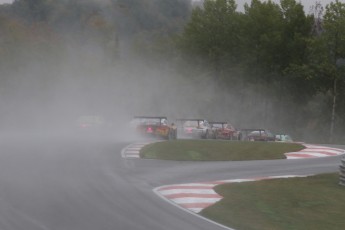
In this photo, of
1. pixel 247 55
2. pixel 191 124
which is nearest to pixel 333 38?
pixel 191 124

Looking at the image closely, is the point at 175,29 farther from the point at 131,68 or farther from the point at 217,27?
the point at 217,27

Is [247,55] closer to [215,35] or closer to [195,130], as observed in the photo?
[215,35]

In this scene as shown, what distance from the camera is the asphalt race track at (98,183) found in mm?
10773

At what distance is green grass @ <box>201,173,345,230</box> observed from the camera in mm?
11914

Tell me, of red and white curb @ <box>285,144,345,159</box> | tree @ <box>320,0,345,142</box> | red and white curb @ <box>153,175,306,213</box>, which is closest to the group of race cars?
tree @ <box>320,0,345,142</box>

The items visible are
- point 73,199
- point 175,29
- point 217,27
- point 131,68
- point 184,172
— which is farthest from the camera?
point 175,29

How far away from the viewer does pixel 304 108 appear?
62219 millimetres

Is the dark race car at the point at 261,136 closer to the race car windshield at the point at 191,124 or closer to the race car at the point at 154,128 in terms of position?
the race car windshield at the point at 191,124

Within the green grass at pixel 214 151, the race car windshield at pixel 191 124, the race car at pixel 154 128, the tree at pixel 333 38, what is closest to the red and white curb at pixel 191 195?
the green grass at pixel 214 151

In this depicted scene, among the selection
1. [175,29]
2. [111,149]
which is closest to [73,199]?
[111,149]

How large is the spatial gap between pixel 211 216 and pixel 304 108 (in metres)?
51.3

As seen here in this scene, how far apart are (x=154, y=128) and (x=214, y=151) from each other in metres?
10.6

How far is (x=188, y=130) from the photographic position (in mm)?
41562

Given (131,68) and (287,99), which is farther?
(131,68)
